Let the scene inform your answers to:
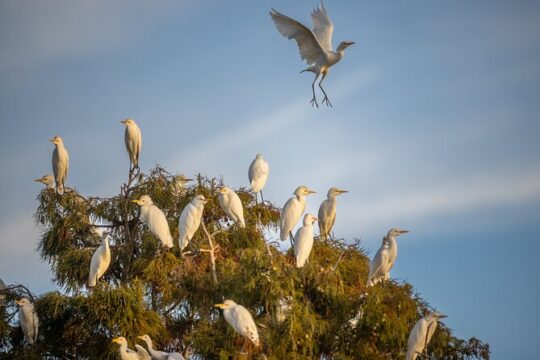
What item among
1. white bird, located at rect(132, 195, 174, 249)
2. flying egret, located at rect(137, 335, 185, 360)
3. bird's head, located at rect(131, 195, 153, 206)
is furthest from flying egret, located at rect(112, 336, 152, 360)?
bird's head, located at rect(131, 195, 153, 206)

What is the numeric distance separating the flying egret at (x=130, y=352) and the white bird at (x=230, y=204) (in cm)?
290

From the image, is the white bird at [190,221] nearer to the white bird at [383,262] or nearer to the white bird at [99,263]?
the white bird at [99,263]

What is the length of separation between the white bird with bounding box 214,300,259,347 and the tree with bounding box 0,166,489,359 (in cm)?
26

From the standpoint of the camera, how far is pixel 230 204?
1446cm

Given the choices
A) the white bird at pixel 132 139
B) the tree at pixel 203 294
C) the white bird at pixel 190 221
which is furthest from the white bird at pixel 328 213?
the white bird at pixel 132 139

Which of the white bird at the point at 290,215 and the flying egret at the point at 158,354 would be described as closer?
the flying egret at the point at 158,354

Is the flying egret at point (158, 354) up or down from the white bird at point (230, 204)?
down

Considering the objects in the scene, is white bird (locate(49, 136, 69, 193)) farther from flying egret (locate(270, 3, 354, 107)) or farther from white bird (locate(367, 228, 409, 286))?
white bird (locate(367, 228, 409, 286))

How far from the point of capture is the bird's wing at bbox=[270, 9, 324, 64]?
49.5 ft

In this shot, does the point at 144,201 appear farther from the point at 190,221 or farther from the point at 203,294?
the point at 203,294

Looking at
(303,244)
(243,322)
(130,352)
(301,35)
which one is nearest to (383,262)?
(303,244)

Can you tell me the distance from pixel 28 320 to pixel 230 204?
11.1ft

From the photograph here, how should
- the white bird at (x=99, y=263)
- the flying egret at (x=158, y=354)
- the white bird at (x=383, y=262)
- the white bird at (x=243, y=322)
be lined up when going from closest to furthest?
1. the white bird at (x=243, y=322)
2. the flying egret at (x=158, y=354)
3. the white bird at (x=383, y=262)
4. the white bird at (x=99, y=263)

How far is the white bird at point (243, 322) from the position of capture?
10570 millimetres
